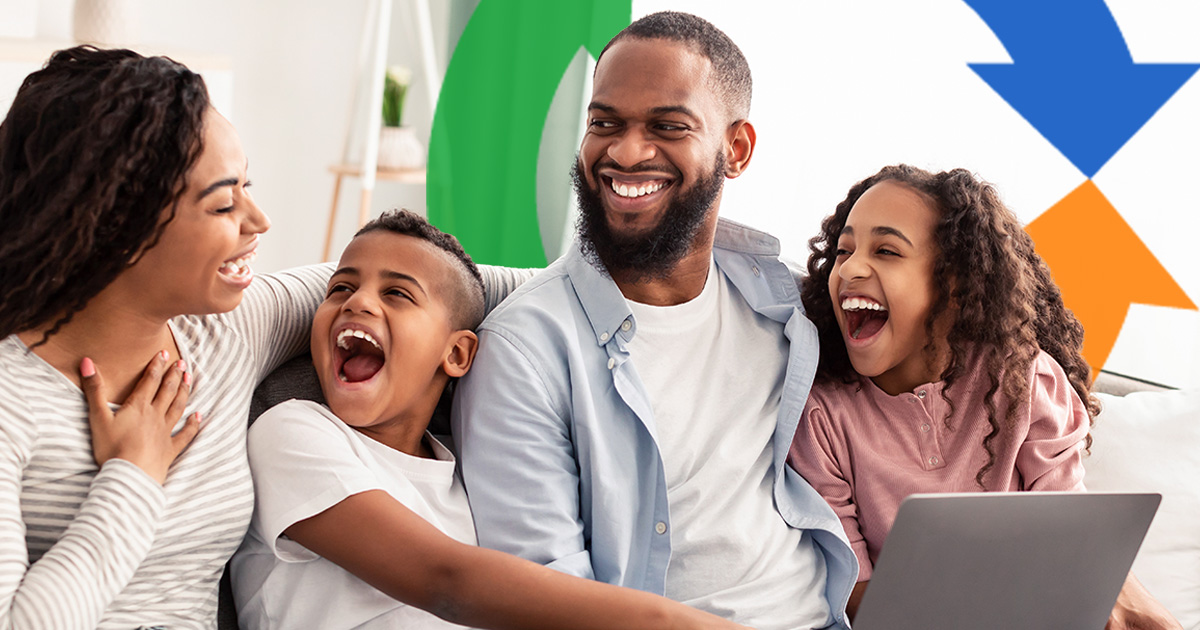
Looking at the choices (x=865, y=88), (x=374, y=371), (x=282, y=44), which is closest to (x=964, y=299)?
(x=374, y=371)

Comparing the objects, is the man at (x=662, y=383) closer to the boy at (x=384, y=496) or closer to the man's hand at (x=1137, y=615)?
the boy at (x=384, y=496)

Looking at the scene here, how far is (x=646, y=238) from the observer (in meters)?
1.59

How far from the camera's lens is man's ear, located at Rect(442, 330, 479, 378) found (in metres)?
1.45

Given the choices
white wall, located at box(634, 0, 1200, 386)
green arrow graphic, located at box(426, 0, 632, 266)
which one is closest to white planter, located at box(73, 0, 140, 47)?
green arrow graphic, located at box(426, 0, 632, 266)

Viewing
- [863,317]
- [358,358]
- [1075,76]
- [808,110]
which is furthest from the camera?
[808,110]

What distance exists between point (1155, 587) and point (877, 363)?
2.10ft

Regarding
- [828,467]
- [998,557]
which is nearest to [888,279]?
[828,467]

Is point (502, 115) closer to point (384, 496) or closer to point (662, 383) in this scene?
point (662, 383)

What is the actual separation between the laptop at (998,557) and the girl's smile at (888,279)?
453mm

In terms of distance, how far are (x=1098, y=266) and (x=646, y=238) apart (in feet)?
5.32

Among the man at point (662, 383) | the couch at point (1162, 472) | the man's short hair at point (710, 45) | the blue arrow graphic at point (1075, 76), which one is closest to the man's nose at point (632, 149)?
the man at point (662, 383)

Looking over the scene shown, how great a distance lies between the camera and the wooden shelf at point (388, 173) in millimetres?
3533

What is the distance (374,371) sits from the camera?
55.6 inches

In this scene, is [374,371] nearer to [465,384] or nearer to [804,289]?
[465,384]
